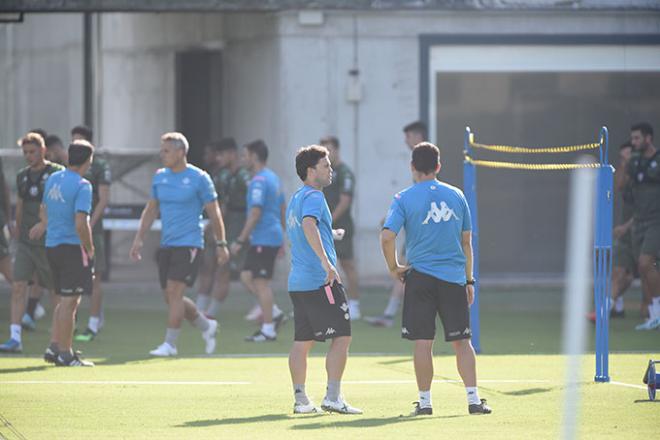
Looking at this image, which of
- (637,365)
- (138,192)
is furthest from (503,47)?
(637,365)

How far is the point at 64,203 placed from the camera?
12.7 m

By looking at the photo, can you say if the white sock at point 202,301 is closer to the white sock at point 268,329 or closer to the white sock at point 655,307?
the white sock at point 268,329

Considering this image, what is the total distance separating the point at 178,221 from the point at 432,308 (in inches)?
170

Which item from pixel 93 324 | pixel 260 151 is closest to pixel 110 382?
pixel 93 324

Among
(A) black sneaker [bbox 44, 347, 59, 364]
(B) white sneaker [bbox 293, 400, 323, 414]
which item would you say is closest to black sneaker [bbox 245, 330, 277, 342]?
(A) black sneaker [bbox 44, 347, 59, 364]

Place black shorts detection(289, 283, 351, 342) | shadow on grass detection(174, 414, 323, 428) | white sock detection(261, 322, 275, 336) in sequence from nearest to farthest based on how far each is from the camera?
shadow on grass detection(174, 414, 323, 428) < black shorts detection(289, 283, 351, 342) < white sock detection(261, 322, 275, 336)

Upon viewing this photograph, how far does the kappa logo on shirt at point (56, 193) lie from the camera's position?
1270 cm

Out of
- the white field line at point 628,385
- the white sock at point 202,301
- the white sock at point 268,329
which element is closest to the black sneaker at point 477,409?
the white field line at point 628,385

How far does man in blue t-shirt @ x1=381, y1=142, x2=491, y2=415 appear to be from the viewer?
9.67m

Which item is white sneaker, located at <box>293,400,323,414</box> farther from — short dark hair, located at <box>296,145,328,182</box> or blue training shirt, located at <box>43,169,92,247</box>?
blue training shirt, located at <box>43,169,92,247</box>

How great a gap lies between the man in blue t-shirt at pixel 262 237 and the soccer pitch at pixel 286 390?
0.34 meters

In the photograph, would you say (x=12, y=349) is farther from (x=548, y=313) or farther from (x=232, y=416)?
(x=548, y=313)

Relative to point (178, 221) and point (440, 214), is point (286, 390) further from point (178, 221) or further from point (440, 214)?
point (178, 221)

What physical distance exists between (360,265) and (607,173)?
8.88 meters
